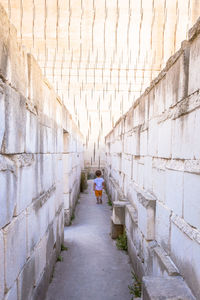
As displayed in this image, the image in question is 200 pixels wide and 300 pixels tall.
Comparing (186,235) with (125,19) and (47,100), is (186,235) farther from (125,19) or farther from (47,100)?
(125,19)

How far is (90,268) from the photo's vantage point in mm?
3730

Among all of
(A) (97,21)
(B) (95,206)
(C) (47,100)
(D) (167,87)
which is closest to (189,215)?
(D) (167,87)

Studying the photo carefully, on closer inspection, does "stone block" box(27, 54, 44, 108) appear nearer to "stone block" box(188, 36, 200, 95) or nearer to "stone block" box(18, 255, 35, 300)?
"stone block" box(188, 36, 200, 95)

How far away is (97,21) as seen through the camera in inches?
Answer: 461

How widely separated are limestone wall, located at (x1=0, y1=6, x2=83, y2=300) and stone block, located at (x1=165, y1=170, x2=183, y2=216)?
1.32 metres

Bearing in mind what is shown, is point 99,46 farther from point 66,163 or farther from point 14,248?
point 14,248

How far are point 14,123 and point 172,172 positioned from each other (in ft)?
4.66

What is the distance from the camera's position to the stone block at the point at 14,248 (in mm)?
1645

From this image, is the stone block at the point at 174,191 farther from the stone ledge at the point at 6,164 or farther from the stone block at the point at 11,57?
the stone block at the point at 11,57

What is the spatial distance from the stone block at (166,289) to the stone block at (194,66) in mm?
1445

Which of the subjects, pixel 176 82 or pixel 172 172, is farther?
pixel 172 172

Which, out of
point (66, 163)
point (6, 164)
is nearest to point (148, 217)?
point (6, 164)

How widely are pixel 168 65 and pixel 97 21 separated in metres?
11.0

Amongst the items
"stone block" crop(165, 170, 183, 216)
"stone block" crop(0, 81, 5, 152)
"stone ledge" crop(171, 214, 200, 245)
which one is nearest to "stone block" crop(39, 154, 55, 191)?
"stone block" crop(0, 81, 5, 152)
